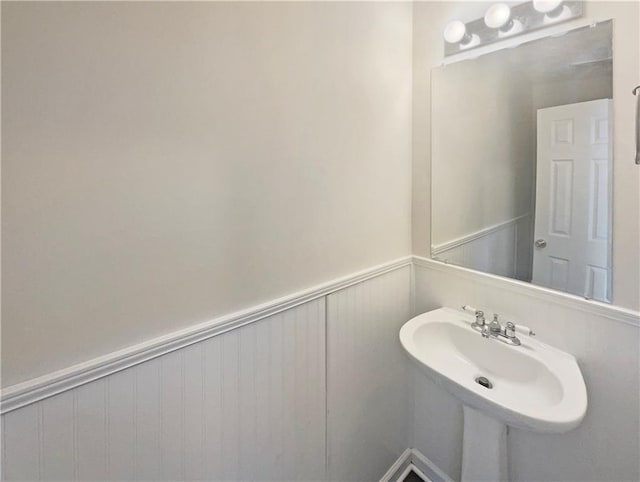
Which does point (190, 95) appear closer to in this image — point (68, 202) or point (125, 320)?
point (68, 202)

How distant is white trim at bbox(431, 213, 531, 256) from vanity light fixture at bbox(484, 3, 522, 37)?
28.0 inches

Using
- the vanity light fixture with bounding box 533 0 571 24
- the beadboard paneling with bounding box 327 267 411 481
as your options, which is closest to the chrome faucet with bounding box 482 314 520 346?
the beadboard paneling with bounding box 327 267 411 481

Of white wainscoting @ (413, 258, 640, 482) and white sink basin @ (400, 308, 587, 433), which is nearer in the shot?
white sink basin @ (400, 308, 587, 433)

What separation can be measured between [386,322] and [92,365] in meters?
1.14

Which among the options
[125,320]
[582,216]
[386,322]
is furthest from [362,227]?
[125,320]

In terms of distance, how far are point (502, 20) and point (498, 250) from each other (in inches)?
35.4

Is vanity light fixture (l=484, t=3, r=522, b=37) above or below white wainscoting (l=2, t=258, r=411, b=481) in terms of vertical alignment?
above

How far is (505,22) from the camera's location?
1.20 meters

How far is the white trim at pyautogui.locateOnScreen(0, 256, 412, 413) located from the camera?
622 mm

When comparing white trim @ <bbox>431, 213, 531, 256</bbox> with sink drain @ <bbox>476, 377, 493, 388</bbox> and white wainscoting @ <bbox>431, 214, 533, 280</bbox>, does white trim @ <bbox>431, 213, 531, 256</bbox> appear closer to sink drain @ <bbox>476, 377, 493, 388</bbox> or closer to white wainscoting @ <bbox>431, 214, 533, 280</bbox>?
white wainscoting @ <bbox>431, 214, 533, 280</bbox>

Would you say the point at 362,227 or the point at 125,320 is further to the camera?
the point at 362,227

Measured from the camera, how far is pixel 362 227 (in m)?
1.32

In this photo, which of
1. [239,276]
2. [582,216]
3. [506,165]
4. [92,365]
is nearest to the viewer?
[92,365]

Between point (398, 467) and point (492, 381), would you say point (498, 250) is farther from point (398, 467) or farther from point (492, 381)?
point (398, 467)
